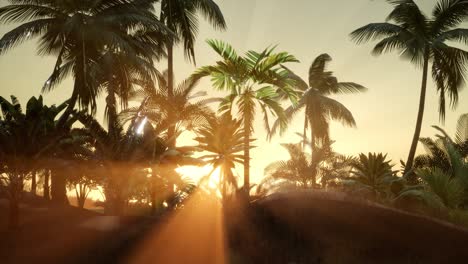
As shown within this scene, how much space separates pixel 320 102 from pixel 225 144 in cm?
1662

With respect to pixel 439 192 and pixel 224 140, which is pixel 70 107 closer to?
pixel 224 140

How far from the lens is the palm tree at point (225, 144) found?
16797 mm

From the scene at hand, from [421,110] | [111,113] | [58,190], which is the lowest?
[58,190]

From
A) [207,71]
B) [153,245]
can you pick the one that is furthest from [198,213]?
[207,71]

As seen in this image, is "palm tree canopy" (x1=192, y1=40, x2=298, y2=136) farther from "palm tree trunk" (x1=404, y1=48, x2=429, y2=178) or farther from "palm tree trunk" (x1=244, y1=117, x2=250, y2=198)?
"palm tree trunk" (x1=404, y1=48, x2=429, y2=178)

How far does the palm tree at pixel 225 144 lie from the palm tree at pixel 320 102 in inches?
567

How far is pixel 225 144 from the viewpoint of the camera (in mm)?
16922

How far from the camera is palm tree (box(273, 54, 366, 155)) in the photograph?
31.5m

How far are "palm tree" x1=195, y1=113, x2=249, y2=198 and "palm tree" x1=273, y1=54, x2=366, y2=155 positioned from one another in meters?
14.4

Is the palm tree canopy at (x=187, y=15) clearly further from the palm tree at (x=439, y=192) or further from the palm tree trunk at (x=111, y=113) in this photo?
the palm tree at (x=439, y=192)

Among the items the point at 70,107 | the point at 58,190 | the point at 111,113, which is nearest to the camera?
the point at 70,107

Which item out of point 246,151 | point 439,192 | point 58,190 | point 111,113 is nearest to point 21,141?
point 111,113

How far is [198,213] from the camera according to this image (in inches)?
595

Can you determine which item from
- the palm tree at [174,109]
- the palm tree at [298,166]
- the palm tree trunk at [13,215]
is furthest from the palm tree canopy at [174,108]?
the palm tree at [298,166]
